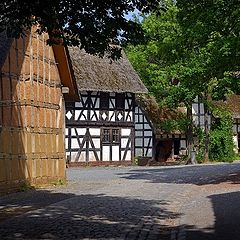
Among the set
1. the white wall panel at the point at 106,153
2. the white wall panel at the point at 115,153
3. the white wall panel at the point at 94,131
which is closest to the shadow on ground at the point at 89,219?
the white wall panel at the point at 94,131

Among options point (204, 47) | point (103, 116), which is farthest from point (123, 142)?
point (204, 47)

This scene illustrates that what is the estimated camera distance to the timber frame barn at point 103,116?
134 feet

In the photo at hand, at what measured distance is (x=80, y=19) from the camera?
32.1 ft

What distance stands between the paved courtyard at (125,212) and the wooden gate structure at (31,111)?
131cm

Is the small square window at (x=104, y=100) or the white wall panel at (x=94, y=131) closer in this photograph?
the white wall panel at (x=94, y=131)

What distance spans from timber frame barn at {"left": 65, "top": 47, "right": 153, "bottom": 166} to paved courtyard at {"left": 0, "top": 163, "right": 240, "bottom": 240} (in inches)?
701

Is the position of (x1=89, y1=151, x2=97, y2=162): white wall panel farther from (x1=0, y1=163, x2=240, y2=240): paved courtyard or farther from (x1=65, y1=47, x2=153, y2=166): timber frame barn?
(x1=0, y1=163, x2=240, y2=240): paved courtyard

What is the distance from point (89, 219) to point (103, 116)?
29.4 metres

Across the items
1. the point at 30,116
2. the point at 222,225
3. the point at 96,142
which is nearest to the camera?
the point at 222,225

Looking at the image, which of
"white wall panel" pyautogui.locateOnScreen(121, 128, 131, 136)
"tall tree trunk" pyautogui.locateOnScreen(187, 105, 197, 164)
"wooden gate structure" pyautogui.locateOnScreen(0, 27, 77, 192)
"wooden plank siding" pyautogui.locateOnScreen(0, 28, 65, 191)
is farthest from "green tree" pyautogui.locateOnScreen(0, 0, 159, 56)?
"tall tree trunk" pyautogui.locateOnScreen(187, 105, 197, 164)

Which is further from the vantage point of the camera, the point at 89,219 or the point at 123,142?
the point at 123,142

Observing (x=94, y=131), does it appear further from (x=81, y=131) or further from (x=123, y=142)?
(x=123, y=142)

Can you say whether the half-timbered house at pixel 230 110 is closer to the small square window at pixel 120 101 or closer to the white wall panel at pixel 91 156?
the small square window at pixel 120 101

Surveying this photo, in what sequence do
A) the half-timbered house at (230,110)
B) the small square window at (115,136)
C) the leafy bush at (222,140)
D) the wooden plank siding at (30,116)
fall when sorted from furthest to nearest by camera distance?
the half-timbered house at (230,110)
the leafy bush at (222,140)
the small square window at (115,136)
the wooden plank siding at (30,116)
